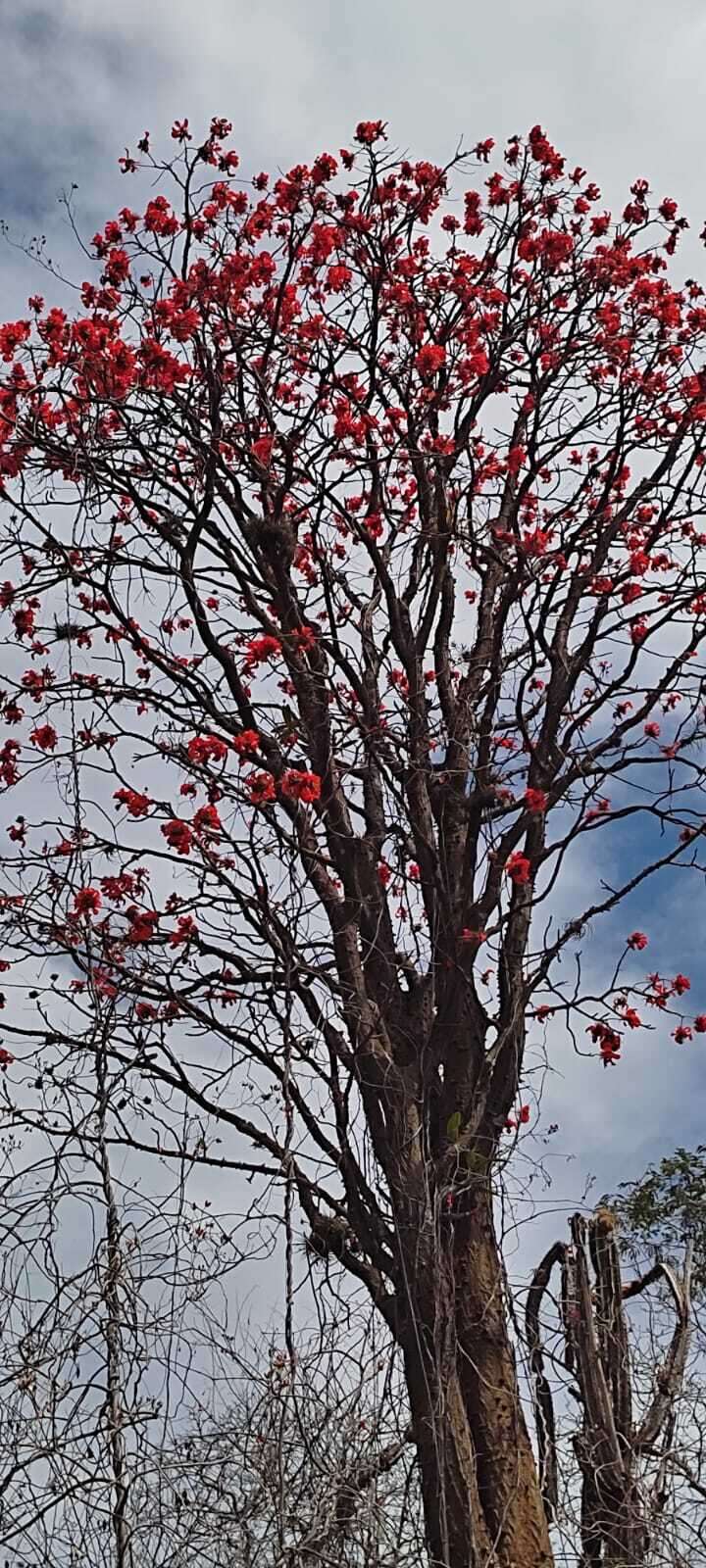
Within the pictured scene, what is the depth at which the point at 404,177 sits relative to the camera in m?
6.61

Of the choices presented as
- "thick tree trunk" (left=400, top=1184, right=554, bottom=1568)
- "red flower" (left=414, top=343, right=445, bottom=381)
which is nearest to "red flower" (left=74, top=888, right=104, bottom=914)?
"thick tree trunk" (left=400, top=1184, right=554, bottom=1568)

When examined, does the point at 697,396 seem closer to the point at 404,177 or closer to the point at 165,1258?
the point at 404,177

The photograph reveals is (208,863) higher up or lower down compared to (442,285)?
lower down

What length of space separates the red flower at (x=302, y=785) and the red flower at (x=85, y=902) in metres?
0.73

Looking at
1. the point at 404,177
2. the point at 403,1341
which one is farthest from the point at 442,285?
the point at 403,1341

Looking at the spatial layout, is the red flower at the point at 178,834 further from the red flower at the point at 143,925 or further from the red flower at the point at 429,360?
the red flower at the point at 429,360

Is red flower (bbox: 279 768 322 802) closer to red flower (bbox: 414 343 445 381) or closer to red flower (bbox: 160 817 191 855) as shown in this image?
red flower (bbox: 160 817 191 855)

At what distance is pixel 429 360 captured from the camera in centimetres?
626

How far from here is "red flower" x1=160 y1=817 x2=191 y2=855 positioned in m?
5.19

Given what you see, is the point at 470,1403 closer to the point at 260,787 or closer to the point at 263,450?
the point at 260,787

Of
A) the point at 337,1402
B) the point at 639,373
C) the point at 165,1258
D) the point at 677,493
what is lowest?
the point at 337,1402

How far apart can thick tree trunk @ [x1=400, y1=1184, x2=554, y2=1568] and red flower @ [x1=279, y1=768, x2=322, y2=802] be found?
1413mm

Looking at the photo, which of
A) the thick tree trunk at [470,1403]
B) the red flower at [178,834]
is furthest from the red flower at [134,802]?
the thick tree trunk at [470,1403]

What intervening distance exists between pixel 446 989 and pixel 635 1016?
3.10ft
